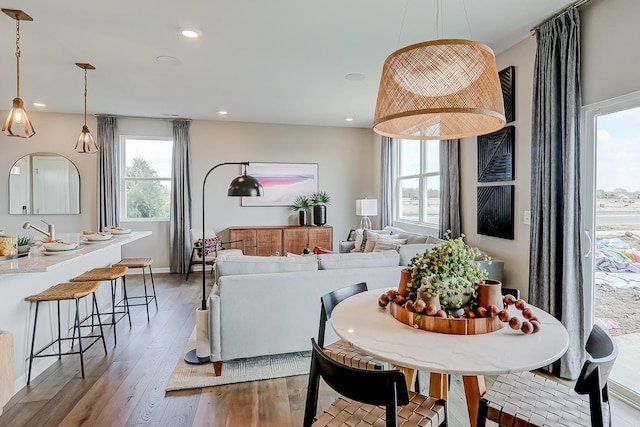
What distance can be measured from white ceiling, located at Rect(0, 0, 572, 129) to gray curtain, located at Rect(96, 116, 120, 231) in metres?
0.83

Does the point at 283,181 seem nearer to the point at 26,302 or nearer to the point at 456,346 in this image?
the point at 26,302

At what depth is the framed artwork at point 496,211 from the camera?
325 cm

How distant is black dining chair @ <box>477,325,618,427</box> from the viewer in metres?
1.19

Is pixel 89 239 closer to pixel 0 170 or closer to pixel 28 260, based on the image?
pixel 28 260

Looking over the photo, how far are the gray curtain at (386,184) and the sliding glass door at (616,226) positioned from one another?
3682 mm

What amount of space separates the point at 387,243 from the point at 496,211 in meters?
1.49

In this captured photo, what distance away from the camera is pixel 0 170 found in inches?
223

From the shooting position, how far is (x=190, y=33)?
9.78ft

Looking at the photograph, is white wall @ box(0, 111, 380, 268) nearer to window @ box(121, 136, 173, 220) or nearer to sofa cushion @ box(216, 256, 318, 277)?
window @ box(121, 136, 173, 220)

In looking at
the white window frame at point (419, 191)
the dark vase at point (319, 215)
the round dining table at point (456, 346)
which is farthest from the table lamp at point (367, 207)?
Result: the round dining table at point (456, 346)

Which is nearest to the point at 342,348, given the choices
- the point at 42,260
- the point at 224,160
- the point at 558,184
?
Result: the point at 558,184

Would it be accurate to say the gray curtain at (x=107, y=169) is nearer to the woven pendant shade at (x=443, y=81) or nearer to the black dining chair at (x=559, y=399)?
the woven pendant shade at (x=443, y=81)

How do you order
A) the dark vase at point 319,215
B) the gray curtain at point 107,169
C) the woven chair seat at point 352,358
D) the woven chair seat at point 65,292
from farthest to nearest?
the dark vase at point 319,215 < the gray curtain at point 107,169 < the woven chair seat at point 65,292 < the woven chair seat at point 352,358

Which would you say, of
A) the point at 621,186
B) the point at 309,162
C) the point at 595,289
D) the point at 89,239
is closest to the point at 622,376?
the point at 595,289
